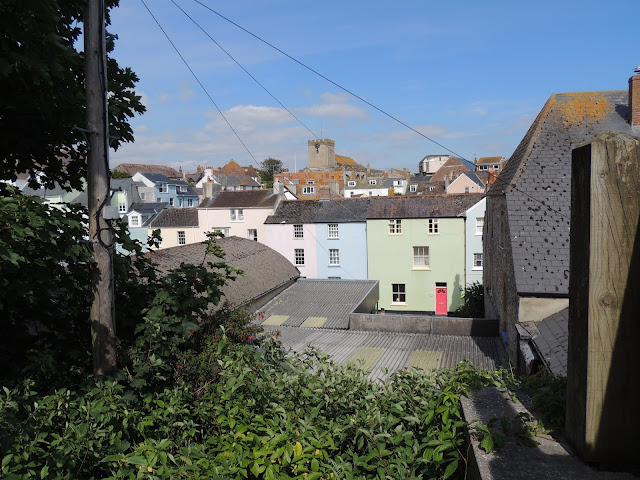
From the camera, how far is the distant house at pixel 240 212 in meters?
45.0

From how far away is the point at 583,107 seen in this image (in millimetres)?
16125

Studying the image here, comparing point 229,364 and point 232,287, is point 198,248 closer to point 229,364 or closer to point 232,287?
point 232,287

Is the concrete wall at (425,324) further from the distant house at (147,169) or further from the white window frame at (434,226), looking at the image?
the distant house at (147,169)

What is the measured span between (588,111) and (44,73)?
16.6m

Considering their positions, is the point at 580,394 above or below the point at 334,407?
above

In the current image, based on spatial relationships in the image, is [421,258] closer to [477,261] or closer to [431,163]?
[477,261]

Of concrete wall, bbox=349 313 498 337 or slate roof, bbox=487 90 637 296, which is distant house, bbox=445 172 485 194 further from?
slate roof, bbox=487 90 637 296

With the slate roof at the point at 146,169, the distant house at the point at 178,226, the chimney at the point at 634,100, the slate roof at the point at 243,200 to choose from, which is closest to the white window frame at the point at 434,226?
the slate roof at the point at 243,200

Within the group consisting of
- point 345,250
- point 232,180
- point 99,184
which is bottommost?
point 345,250

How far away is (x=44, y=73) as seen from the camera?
4.16 meters

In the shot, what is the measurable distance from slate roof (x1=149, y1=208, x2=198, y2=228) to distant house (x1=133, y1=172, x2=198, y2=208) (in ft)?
81.2

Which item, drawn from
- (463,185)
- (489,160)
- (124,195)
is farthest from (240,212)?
(489,160)

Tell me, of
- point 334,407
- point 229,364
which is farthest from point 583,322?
point 229,364

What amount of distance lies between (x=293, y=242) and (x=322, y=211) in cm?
379
